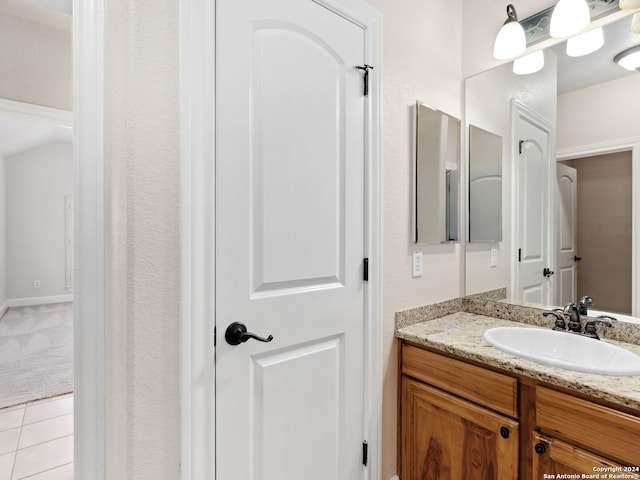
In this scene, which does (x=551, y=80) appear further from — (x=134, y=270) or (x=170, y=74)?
(x=134, y=270)

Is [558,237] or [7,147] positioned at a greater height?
[7,147]

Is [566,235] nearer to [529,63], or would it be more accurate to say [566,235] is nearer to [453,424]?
[529,63]

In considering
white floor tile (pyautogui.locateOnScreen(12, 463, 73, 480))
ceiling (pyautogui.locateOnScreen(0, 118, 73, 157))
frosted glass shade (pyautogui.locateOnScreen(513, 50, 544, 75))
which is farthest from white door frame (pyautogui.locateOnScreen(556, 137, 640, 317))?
ceiling (pyautogui.locateOnScreen(0, 118, 73, 157))

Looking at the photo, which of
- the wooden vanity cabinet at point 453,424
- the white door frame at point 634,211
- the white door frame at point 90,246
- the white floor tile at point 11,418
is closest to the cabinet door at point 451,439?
the wooden vanity cabinet at point 453,424

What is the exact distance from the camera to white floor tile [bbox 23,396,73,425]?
232cm

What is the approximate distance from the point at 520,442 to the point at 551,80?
1551mm

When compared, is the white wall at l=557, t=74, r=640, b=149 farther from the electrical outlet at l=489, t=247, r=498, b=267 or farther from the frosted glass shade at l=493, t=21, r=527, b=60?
the electrical outlet at l=489, t=247, r=498, b=267

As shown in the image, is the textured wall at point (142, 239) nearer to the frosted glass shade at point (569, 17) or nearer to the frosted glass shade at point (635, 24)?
the frosted glass shade at point (569, 17)

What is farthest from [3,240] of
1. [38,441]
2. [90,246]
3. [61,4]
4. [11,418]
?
[90,246]

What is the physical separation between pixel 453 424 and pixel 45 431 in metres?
2.44

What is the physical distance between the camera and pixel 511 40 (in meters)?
1.66

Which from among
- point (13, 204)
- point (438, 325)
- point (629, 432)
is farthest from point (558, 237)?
point (13, 204)

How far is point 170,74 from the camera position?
962mm

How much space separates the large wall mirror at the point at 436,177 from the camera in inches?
65.6
